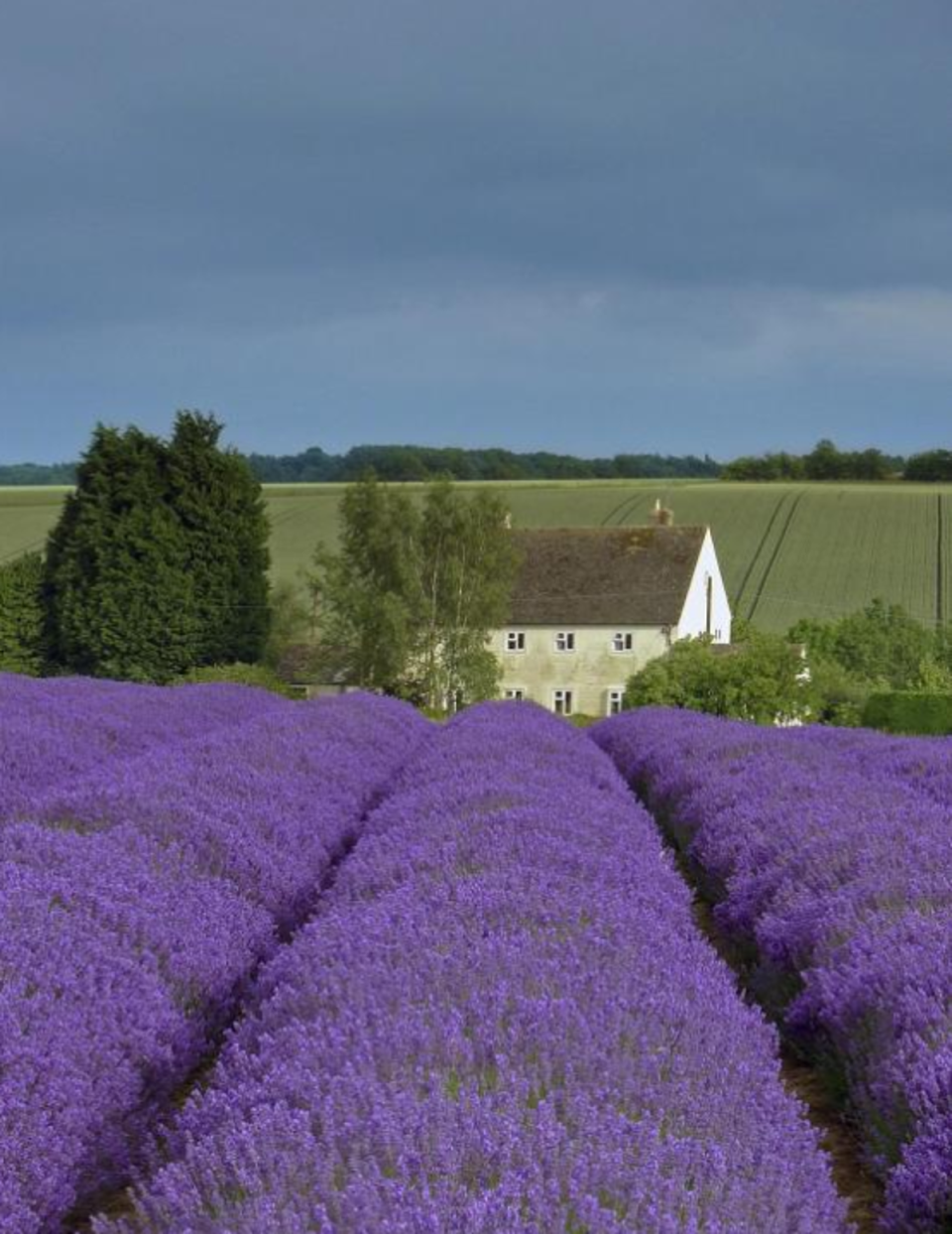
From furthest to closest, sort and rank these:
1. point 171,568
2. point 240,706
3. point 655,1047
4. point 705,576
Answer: point 705,576
point 171,568
point 240,706
point 655,1047

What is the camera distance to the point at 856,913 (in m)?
4.87

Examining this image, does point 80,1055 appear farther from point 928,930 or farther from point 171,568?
point 171,568

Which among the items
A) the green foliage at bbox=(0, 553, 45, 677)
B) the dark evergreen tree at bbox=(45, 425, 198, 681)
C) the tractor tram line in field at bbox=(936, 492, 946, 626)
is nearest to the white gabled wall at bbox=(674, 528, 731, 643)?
the tractor tram line in field at bbox=(936, 492, 946, 626)

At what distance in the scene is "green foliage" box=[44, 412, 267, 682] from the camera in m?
38.8

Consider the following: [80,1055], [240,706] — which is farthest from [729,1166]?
[240,706]

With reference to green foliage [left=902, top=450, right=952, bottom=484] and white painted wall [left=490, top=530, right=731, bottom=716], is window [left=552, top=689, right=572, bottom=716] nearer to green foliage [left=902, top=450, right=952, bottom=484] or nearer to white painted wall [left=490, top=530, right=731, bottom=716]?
white painted wall [left=490, top=530, right=731, bottom=716]

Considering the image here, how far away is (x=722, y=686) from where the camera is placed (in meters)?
29.2

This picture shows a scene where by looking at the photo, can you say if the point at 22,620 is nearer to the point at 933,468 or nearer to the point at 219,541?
the point at 219,541

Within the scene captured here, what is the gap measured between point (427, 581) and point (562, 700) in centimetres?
611

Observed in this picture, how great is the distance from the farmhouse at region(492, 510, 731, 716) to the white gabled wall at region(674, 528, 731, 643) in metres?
0.07

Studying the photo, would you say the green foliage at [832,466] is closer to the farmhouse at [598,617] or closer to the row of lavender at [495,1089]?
the farmhouse at [598,617]

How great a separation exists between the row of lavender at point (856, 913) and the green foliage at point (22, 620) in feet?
109

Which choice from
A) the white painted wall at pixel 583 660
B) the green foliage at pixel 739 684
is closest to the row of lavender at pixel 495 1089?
the green foliage at pixel 739 684

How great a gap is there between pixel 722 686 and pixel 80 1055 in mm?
26422
